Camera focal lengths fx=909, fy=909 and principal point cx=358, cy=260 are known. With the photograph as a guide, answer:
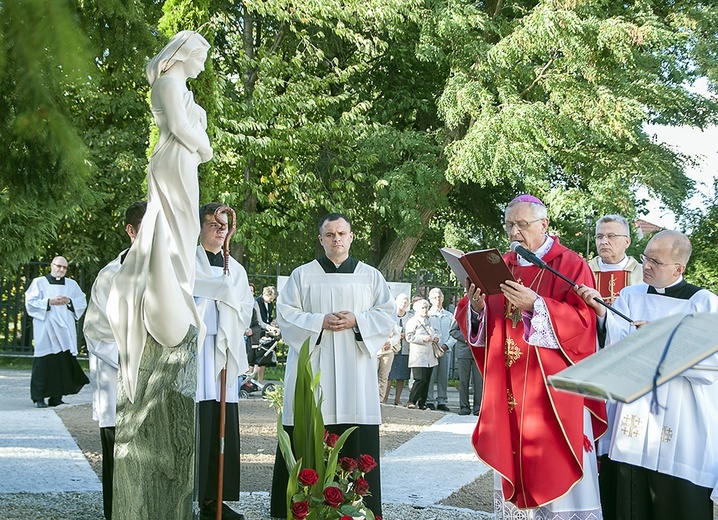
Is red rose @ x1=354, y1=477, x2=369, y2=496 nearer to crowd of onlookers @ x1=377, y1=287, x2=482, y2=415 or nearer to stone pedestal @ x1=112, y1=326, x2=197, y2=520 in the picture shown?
stone pedestal @ x1=112, y1=326, x2=197, y2=520

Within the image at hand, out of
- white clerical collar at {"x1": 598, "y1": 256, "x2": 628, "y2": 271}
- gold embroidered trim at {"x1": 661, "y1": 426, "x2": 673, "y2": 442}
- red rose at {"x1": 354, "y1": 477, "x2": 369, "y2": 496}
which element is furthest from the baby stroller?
gold embroidered trim at {"x1": 661, "y1": 426, "x2": 673, "y2": 442}

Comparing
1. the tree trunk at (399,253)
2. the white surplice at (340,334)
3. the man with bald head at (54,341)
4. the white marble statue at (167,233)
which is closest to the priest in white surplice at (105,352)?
the white marble statue at (167,233)

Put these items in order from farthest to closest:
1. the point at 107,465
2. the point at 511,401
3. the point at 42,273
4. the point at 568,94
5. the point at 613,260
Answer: the point at 42,273 → the point at 568,94 → the point at 613,260 → the point at 107,465 → the point at 511,401

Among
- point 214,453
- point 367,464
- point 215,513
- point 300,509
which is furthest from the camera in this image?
point 214,453

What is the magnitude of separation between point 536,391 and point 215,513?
2376 millimetres

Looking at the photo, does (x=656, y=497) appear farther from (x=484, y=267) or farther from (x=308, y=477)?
(x=308, y=477)

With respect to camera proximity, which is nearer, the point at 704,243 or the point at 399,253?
the point at 399,253

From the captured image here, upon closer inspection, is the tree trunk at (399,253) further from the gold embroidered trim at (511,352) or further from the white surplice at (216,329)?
the gold embroidered trim at (511,352)

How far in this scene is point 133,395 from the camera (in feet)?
15.6

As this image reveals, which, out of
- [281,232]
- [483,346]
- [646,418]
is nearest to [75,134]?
[483,346]

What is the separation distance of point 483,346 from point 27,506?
3.36 m

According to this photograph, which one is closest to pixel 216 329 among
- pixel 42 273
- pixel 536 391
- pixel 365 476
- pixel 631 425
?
pixel 365 476

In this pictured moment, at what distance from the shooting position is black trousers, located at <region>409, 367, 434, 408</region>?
13984 mm

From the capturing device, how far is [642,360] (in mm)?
2623
